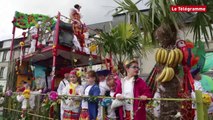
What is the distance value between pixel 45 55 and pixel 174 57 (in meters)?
6.00

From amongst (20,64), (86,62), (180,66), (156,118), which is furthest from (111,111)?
(20,64)

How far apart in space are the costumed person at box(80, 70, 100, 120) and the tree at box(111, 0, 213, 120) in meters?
1.33

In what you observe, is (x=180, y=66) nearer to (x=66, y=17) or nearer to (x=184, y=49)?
(x=184, y=49)

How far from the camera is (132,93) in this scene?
179 inches

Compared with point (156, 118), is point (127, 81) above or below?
above

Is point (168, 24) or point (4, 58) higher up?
point (4, 58)

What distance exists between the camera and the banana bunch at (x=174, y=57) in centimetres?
440

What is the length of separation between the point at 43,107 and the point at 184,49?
149 inches

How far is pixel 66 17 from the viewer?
8664mm

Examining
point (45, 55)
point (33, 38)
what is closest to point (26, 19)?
point (33, 38)

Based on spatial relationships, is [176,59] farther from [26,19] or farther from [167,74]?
[26,19]

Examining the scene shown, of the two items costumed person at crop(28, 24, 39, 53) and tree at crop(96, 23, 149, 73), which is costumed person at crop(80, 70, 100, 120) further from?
costumed person at crop(28, 24, 39, 53)

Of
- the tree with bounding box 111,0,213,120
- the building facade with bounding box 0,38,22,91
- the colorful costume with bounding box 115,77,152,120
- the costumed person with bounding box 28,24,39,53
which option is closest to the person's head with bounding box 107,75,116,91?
the colorful costume with bounding box 115,77,152,120

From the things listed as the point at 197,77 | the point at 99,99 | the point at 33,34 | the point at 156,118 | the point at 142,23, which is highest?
the point at 33,34
